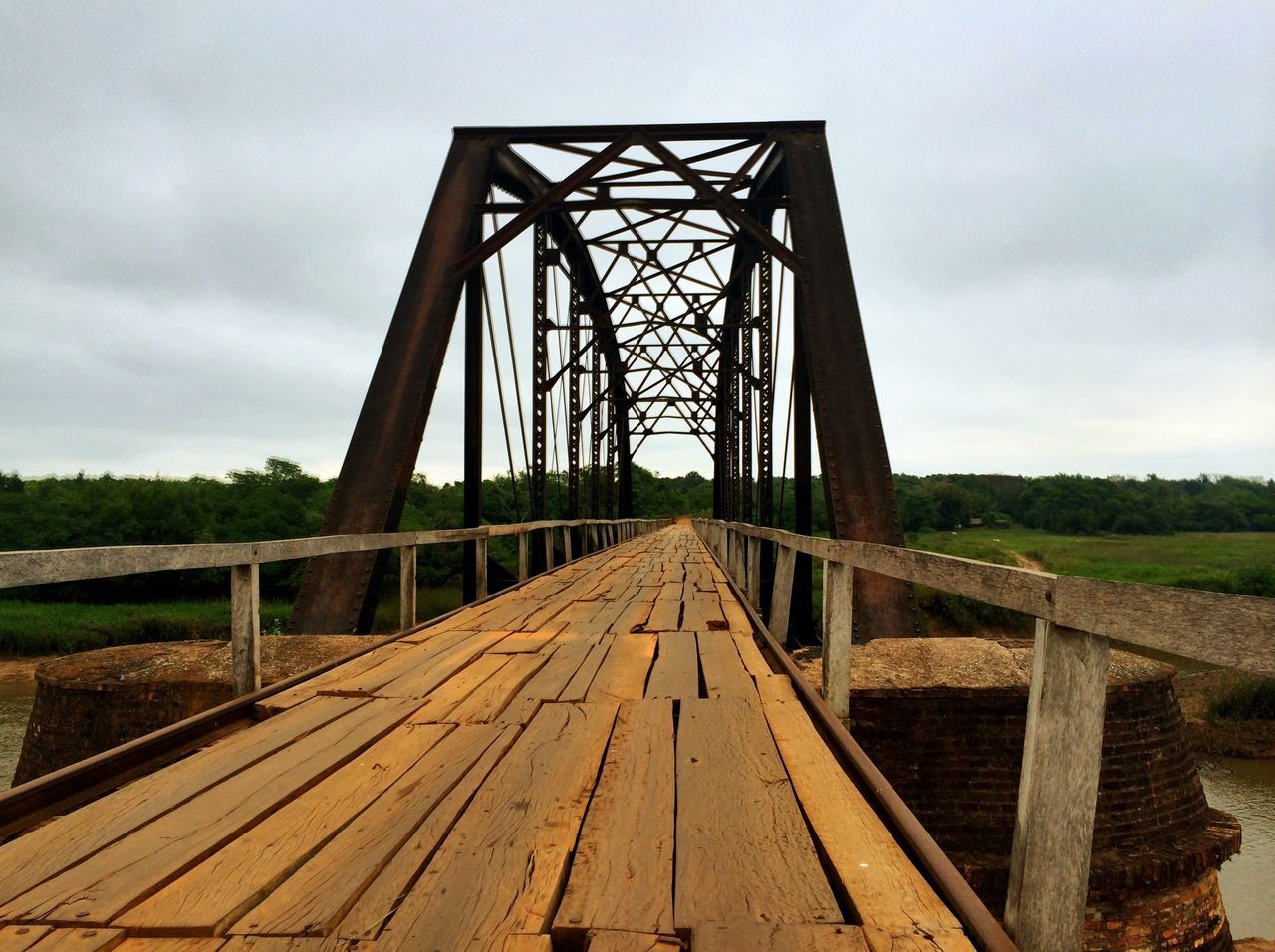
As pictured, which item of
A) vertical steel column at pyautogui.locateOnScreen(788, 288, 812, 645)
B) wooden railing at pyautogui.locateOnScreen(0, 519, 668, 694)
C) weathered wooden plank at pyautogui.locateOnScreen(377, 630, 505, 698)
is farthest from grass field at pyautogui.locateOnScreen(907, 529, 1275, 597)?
wooden railing at pyautogui.locateOnScreen(0, 519, 668, 694)

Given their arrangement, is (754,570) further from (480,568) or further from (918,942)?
(918,942)

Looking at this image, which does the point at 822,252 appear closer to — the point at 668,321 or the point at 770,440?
the point at 770,440

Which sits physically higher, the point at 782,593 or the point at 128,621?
the point at 782,593

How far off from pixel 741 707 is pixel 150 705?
11.7ft

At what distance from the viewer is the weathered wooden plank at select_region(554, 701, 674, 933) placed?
1.65 meters

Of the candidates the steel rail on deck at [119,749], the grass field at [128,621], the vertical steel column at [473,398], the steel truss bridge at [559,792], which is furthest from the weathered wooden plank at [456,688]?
the grass field at [128,621]

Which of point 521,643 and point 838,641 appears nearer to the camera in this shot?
point 838,641

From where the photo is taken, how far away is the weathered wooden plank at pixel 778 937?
1.52 meters

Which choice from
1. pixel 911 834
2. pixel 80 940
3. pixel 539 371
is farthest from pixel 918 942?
pixel 539 371

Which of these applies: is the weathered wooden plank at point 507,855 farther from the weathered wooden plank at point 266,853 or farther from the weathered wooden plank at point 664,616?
the weathered wooden plank at point 664,616

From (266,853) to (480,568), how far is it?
208 inches

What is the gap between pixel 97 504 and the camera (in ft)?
116

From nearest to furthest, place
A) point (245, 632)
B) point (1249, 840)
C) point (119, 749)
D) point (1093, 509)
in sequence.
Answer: point (119, 749), point (245, 632), point (1249, 840), point (1093, 509)

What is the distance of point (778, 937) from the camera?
5.13 ft
